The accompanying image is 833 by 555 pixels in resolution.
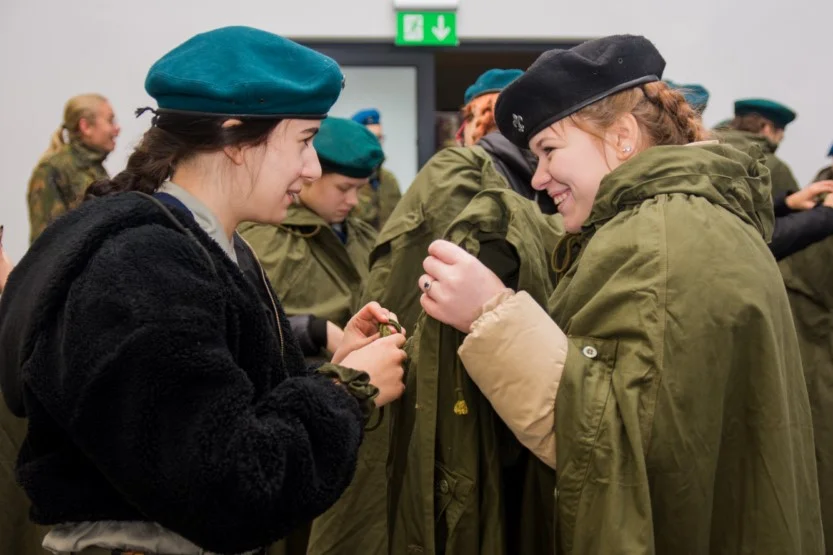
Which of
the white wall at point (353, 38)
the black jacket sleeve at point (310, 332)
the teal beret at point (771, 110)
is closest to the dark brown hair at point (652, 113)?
the black jacket sleeve at point (310, 332)

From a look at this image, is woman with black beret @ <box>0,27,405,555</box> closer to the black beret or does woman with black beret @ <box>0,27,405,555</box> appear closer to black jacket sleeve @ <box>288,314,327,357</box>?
the black beret

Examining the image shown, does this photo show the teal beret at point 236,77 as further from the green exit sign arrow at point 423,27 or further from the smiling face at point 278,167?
the green exit sign arrow at point 423,27

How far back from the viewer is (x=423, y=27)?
16.9 ft

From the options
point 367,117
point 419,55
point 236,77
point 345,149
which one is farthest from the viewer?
point 419,55

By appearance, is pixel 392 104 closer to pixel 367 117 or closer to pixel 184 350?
pixel 367 117

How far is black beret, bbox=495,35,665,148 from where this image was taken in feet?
5.00

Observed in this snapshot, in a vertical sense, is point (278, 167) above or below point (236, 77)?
below

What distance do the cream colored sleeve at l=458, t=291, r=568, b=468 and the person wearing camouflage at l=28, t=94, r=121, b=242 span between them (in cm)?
314

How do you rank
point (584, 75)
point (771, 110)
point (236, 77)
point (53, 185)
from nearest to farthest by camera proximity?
point (236, 77), point (584, 75), point (771, 110), point (53, 185)

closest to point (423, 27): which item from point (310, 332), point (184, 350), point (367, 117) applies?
point (367, 117)

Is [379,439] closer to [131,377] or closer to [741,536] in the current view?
[741,536]

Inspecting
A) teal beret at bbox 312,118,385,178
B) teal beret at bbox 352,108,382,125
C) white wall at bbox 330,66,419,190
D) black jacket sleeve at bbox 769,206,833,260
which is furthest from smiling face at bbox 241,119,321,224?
white wall at bbox 330,66,419,190

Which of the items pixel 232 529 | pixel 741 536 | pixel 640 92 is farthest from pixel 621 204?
pixel 232 529

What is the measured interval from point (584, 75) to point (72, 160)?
3350mm
